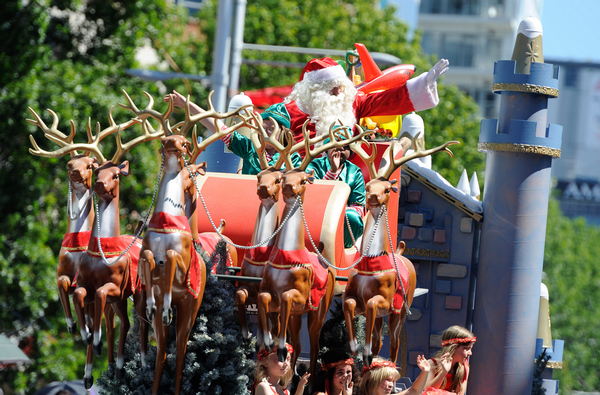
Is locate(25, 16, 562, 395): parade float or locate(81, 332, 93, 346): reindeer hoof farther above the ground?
locate(25, 16, 562, 395): parade float

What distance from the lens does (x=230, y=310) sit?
5.77 metres

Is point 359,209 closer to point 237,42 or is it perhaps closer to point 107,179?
point 107,179

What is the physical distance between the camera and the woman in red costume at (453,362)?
6223 millimetres

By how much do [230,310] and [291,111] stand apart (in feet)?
8.73

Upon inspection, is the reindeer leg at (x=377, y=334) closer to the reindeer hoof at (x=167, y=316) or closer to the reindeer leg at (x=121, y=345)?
the reindeer hoof at (x=167, y=316)

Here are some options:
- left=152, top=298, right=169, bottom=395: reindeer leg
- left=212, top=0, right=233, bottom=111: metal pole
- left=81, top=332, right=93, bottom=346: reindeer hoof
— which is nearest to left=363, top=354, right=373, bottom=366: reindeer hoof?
left=152, top=298, right=169, bottom=395: reindeer leg

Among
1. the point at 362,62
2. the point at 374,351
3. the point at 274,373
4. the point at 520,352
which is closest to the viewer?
the point at 274,373

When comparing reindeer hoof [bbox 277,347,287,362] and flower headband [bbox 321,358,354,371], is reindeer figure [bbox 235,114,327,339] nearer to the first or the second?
reindeer hoof [bbox 277,347,287,362]

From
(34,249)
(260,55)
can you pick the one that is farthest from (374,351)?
(260,55)

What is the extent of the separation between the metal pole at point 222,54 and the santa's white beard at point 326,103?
389cm

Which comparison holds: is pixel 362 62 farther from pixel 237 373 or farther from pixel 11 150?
pixel 11 150

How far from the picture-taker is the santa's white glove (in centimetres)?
672

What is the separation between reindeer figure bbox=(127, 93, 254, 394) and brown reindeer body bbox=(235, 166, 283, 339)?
36 cm

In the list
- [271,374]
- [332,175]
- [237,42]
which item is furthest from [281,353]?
[237,42]
